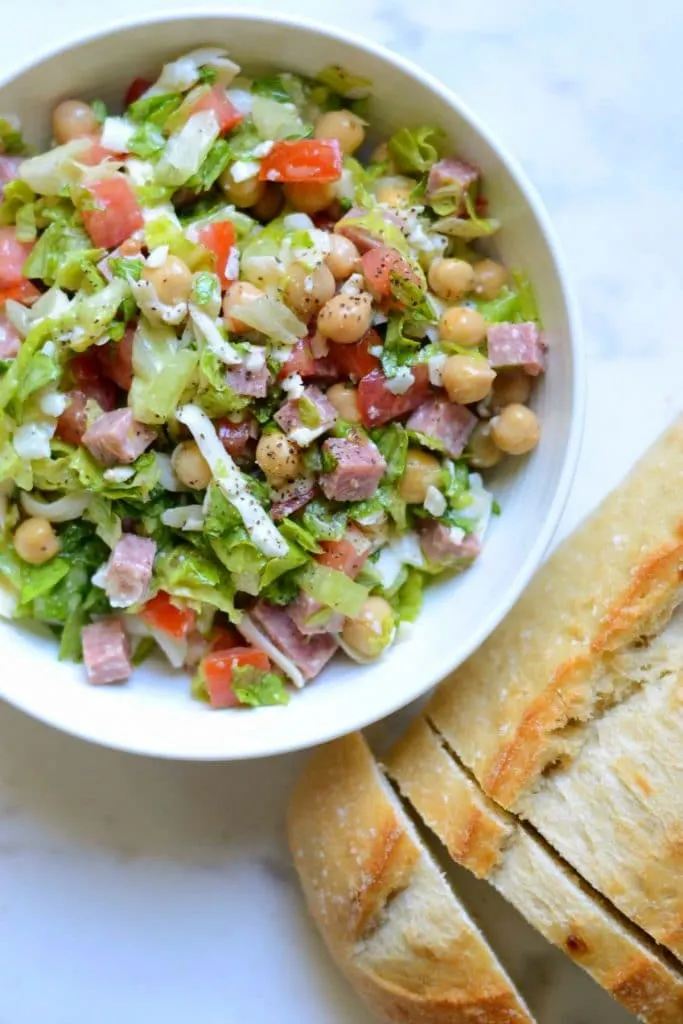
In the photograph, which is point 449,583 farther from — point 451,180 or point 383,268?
point 451,180

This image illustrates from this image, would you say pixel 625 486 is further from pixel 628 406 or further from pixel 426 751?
pixel 426 751

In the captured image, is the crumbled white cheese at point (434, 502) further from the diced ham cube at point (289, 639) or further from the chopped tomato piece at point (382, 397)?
the diced ham cube at point (289, 639)


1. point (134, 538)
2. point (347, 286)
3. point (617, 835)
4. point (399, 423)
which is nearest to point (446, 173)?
point (347, 286)

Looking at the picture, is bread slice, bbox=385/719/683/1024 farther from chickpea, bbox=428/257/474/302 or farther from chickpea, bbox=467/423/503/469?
chickpea, bbox=428/257/474/302

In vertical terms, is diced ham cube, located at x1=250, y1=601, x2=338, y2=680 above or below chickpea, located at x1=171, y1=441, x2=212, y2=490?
below

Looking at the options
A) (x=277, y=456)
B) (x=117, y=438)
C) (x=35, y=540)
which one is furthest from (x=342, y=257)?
(x=35, y=540)

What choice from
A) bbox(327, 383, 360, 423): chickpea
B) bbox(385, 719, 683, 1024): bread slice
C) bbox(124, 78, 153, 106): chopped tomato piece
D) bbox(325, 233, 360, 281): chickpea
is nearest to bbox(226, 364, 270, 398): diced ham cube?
bbox(327, 383, 360, 423): chickpea
